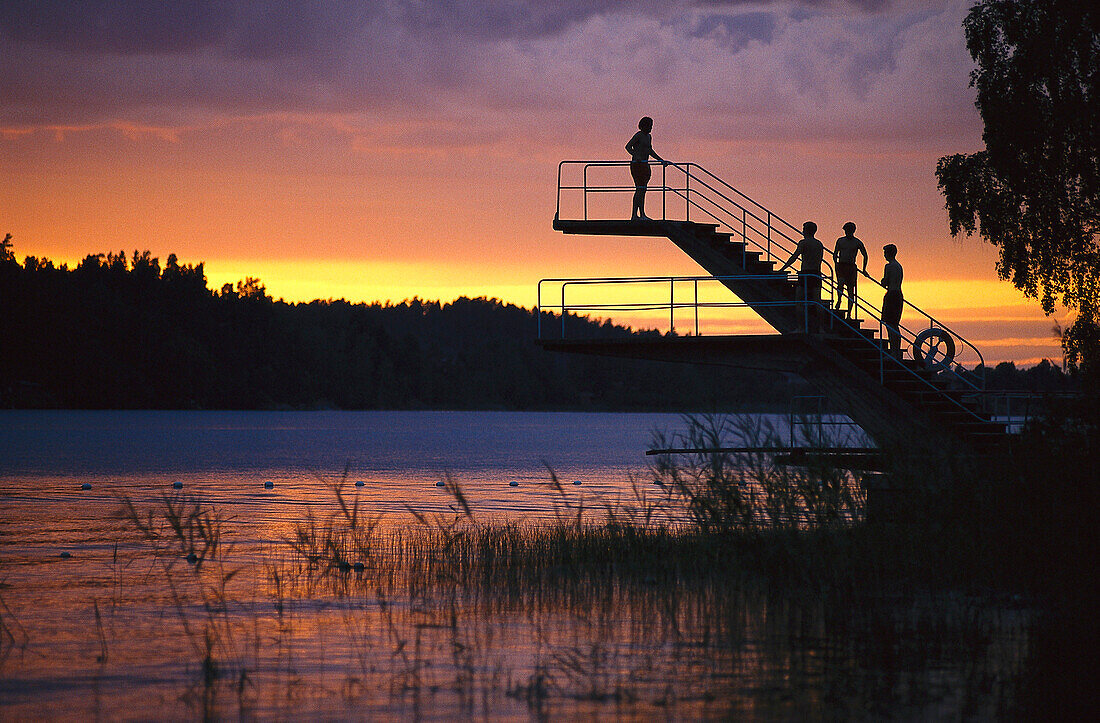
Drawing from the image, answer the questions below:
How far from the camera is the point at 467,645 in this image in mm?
13164

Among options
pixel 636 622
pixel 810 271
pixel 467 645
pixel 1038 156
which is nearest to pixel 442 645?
pixel 467 645

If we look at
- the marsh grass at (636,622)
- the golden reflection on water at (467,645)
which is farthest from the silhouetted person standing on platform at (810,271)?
the golden reflection on water at (467,645)

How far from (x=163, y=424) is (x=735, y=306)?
12158 cm

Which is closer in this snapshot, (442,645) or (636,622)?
(442,645)

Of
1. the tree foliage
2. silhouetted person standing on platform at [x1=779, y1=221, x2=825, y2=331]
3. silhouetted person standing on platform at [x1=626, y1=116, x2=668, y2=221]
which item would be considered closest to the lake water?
silhouetted person standing on platform at [x1=779, y1=221, x2=825, y2=331]

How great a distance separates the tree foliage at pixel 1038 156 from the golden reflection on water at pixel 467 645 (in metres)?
14.8

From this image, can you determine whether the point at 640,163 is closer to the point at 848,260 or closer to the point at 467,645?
the point at 848,260

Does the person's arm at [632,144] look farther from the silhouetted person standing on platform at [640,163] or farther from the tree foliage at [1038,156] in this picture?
the tree foliage at [1038,156]

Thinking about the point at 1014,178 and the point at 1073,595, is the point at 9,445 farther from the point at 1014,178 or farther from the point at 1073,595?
the point at 1073,595

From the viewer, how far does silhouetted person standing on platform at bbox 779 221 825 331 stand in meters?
21.5

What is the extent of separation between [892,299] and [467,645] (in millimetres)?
12642

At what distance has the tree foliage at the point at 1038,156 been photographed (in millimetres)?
25688

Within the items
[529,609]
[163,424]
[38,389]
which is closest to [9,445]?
[163,424]

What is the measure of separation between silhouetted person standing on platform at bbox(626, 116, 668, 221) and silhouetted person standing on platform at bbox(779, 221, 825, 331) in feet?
13.2
